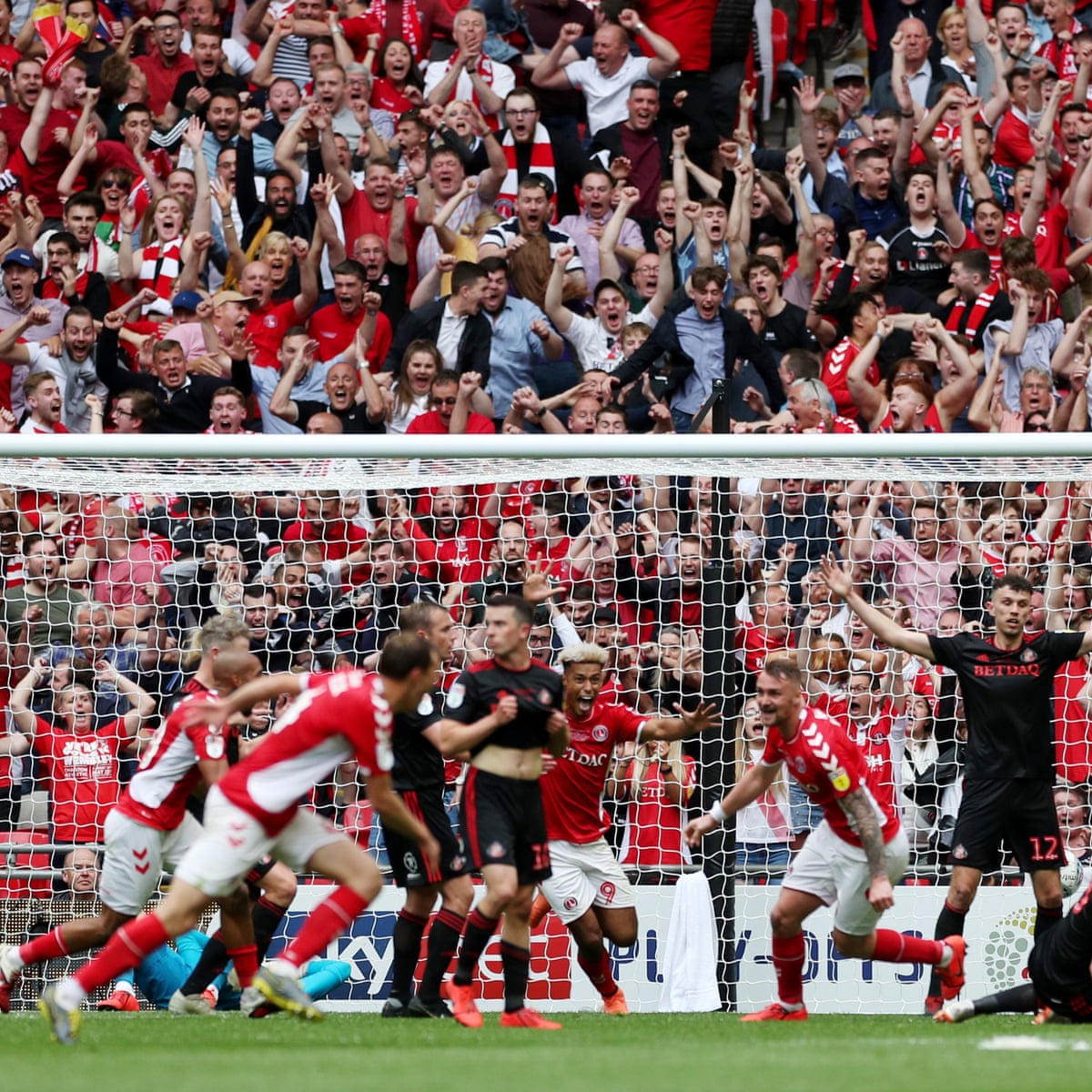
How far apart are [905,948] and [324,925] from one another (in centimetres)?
337

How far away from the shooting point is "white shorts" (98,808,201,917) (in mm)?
9453

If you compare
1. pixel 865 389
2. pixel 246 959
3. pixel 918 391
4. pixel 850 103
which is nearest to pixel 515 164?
pixel 850 103

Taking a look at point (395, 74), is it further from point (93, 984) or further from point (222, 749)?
point (93, 984)

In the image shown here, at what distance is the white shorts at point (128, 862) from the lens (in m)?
9.45

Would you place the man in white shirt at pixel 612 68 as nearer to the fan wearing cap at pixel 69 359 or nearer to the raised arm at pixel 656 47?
the raised arm at pixel 656 47

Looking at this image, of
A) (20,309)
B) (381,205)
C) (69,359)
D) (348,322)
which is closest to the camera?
(69,359)

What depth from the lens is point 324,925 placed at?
7.97m

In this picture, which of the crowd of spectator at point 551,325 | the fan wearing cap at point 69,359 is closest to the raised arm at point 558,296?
the crowd of spectator at point 551,325

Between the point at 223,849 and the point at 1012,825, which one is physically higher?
the point at 223,849

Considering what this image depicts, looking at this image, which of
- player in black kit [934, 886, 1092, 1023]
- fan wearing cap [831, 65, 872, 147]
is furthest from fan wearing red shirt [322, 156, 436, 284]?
player in black kit [934, 886, 1092, 1023]

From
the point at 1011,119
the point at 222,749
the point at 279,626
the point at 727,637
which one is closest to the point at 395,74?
the point at 1011,119

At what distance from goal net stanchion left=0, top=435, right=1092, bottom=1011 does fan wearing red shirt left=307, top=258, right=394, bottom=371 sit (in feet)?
7.88

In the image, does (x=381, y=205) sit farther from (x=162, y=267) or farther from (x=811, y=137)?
(x=811, y=137)

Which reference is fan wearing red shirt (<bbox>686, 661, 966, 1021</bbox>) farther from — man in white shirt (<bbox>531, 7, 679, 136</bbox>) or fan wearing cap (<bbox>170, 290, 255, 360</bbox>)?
man in white shirt (<bbox>531, 7, 679, 136</bbox>)
